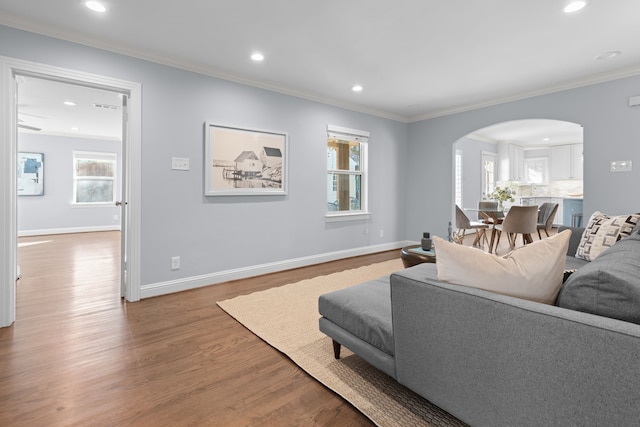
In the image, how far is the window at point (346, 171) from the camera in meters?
4.94

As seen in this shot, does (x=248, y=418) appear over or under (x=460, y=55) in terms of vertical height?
under

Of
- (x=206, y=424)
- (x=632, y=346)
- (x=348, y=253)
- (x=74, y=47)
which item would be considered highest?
(x=74, y=47)

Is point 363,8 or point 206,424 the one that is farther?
point 363,8

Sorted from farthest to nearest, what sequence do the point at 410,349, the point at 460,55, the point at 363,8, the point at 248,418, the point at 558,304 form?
the point at 460,55 < the point at 363,8 < the point at 248,418 < the point at 410,349 < the point at 558,304

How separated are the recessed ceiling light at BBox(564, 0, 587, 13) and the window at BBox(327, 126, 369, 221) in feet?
9.50

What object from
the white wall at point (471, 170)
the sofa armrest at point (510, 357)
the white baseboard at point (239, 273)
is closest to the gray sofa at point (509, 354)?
the sofa armrest at point (510, 357)

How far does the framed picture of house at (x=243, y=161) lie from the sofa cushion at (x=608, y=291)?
130 inches

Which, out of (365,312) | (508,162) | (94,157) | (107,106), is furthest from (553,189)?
(94,157)

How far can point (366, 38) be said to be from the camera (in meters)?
2.92

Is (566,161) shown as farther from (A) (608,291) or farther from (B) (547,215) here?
(A) (608,291)

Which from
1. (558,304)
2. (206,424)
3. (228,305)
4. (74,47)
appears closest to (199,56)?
(74,47)

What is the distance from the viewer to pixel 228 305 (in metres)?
2.99

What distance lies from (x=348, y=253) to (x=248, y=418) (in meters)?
3.66

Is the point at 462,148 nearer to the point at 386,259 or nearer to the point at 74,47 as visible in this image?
the point at 386,259
